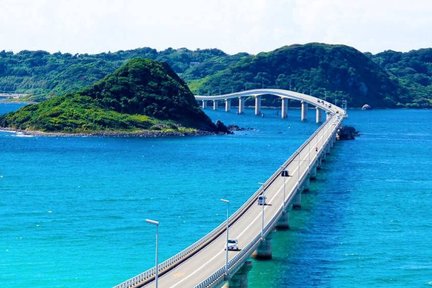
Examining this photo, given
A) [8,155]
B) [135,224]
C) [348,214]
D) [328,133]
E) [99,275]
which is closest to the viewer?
[99,275]

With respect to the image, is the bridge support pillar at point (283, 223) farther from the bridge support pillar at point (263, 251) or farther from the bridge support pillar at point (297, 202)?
the bridge support pillar at point (263, 251)

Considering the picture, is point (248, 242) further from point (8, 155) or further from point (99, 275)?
point (8, 155)

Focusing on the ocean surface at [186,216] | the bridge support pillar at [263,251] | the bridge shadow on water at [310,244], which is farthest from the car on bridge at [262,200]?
the bridge support pillar at [263,251]

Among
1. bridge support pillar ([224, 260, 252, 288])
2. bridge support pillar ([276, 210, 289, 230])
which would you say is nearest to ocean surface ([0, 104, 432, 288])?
bridge support pillar ([276, 210, 289, 230])

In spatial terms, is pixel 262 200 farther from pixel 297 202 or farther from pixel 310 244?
pixel 297 202

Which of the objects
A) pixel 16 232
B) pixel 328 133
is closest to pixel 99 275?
pixel 16 232

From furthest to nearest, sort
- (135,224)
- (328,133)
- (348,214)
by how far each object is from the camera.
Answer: (328,133)
(348,214)
(135,224)

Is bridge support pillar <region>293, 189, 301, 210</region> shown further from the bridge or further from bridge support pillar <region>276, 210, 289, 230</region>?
bridge support pillar <region>276, 210, 289, 230</region>
